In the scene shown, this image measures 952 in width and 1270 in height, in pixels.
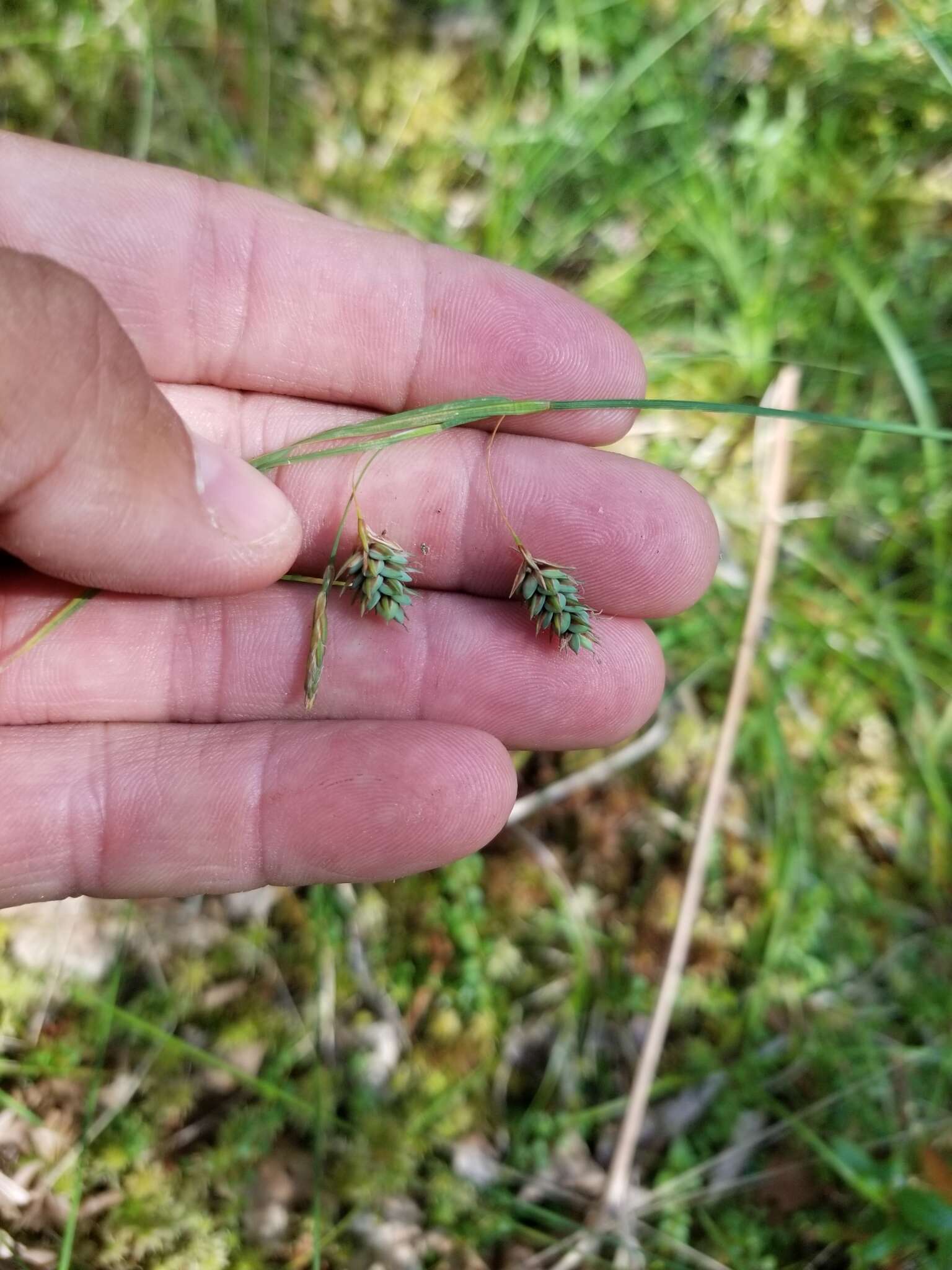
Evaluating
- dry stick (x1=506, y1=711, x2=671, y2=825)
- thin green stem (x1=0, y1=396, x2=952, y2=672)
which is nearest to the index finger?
thin green stem (x1=0, y1=396, x2=952, y2=672)

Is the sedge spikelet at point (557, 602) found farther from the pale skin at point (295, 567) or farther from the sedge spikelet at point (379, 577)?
the sedge spikelet at point (379, 577)

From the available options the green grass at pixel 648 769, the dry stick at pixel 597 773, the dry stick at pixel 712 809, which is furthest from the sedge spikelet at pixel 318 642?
the dry stick at pixel 712 809

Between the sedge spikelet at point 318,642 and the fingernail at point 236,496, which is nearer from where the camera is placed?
the fingernail at point 236,496

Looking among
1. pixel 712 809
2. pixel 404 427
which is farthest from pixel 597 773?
pixel 404 427

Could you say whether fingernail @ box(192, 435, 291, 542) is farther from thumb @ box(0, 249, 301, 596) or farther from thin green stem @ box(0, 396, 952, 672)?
thin green stem @ box(0, 396, 952, 672)

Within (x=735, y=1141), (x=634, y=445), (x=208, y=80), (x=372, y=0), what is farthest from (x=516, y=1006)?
(x=372, y=0)

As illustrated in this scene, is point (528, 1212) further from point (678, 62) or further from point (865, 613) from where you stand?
point (678, 62)

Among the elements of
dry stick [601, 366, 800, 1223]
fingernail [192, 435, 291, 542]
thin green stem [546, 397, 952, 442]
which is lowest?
dry stick [601, 366, 800, 1223]
